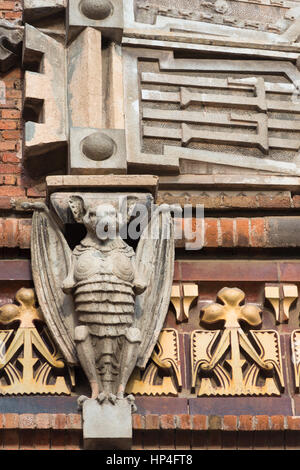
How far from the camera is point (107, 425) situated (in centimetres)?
577

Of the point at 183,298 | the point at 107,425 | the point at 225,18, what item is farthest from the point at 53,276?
the point at 225,18

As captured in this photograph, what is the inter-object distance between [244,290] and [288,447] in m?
0.81

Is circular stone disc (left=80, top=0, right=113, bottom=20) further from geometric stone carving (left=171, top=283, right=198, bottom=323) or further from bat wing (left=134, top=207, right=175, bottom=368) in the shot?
geometric stone carving (left=171, top=283, right=198, bottom=323)

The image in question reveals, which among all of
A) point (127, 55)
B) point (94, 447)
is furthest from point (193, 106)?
point (94, 447)

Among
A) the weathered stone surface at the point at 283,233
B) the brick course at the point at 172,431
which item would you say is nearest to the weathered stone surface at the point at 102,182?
the weathered stone surface at the point at 283,233

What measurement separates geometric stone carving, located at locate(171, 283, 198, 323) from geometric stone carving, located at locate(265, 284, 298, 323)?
1.10 feet

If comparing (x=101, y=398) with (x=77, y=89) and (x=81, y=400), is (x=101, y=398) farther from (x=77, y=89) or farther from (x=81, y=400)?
(x=77, y=89)

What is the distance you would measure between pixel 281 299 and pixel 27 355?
1179mm

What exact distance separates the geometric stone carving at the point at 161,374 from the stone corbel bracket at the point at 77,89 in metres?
0.83

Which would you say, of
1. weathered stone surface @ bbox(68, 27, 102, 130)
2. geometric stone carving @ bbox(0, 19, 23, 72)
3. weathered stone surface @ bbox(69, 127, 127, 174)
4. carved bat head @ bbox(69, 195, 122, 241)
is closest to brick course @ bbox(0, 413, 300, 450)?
carved bat head @ bbox(69, 195, 122, 241)

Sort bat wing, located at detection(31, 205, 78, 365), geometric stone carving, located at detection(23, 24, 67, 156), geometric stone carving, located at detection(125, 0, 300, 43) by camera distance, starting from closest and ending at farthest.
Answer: bat wing, located at detection(31, 205, 78, 365)
geometric stone carving, located at detection(23, 24, 67, 156)
geometric stone carving, located at detection(125, 0, 300, 43)

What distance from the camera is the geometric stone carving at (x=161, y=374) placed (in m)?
6.04

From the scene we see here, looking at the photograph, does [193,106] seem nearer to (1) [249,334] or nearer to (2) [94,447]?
(1) [249,334]

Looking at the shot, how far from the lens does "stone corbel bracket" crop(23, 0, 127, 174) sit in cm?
638
